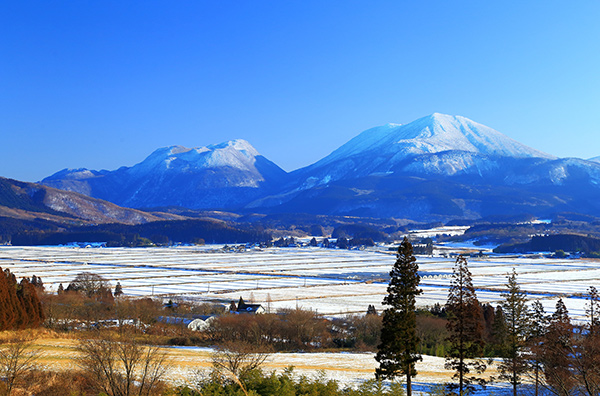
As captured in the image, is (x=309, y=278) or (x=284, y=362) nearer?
(x=284, y=362)

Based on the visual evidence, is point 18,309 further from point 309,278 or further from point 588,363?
point 309,278

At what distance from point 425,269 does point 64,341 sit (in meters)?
91.4

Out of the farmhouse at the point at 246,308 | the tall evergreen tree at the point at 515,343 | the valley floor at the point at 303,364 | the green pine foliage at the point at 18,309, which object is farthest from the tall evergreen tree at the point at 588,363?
the green pine foliage at the point at 18,309

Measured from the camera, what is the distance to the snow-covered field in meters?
73.8

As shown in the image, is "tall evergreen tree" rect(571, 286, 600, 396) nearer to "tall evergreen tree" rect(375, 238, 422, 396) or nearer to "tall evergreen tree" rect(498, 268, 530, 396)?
"tall evergreen tree" rect(498, 268, 530, 396)

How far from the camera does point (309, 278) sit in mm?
101875

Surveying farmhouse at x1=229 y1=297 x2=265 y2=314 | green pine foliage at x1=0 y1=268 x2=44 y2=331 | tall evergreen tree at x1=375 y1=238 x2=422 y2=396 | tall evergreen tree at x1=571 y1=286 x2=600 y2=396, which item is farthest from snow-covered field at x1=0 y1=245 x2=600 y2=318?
tall evergreen tree at x1=571 y1=286 x2=600 y2=396

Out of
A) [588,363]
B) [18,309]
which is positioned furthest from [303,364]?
[18,309]

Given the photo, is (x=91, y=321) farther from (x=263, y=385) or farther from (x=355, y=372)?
(x=263, y=385)

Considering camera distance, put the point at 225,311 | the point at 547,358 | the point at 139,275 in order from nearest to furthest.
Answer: the point at 547,358, the point at 225,311, the point at 139,275

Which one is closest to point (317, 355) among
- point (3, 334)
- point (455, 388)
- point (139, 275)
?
point (455, 388)

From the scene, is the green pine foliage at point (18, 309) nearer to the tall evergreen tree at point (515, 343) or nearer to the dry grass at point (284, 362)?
the dry grass at point (284, 362)

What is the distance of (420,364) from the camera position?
37062mm

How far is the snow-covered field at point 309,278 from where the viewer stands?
7381 cm
